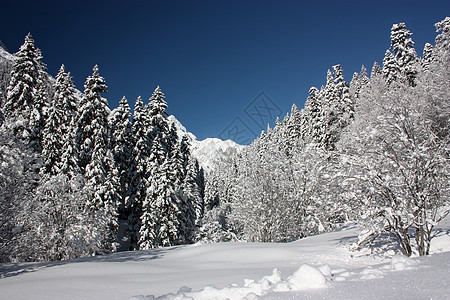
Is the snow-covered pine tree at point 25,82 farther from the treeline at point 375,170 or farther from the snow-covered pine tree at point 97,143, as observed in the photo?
the treeline at point 375,170

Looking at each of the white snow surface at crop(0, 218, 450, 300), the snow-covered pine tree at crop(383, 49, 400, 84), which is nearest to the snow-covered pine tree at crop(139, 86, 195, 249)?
the white snow surface at crop(0, 218, 450, 300)

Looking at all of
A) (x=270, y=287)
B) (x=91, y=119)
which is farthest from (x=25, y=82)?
(x=270, y=287)

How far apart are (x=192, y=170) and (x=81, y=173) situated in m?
14.6

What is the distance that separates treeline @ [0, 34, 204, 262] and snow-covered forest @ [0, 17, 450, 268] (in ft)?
0.30

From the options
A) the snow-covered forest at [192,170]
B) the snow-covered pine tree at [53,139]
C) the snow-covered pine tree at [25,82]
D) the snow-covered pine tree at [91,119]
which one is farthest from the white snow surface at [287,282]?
the snow-covered pine tree at [25,82]

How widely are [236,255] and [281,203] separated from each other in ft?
30.5

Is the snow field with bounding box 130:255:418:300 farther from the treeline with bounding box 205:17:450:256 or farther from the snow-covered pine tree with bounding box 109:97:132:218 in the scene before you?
the snow-covered pine tree with bounding box 109:97:132:218

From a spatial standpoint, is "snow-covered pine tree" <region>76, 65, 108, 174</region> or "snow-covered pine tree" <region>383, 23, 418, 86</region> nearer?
"snow-covered pine tree" <region>76, 65, 108, 174</region>

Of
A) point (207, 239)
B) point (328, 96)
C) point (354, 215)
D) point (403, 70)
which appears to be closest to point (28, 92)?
point (207, 239)

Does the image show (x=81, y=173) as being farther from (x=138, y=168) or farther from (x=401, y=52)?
(x=401, y=52)

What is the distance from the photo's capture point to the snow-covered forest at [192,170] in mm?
7738

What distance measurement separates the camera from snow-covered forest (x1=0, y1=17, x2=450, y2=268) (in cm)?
774

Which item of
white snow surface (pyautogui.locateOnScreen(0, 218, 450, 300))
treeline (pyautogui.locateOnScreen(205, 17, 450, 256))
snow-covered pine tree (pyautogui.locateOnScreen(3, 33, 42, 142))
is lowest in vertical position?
white snow surface (pyautogui.locateOnScreen(0, 218, 450, 300))

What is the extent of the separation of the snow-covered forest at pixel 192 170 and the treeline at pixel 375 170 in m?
0.05
